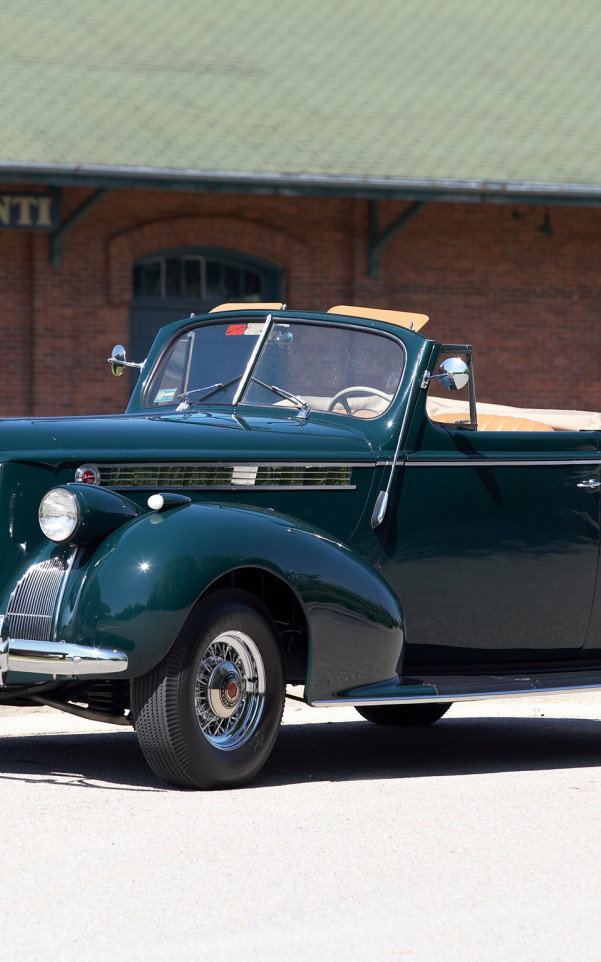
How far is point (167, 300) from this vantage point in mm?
18578

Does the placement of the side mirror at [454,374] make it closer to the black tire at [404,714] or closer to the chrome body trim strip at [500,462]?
the chrome body trim strip at [500,462]

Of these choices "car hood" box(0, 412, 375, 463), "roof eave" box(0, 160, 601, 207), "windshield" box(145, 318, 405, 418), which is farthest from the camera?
"roof eave" box(0, 160, 601, 207)

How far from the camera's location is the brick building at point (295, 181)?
1716 cm

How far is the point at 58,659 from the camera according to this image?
5.97 m

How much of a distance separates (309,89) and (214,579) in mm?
13514

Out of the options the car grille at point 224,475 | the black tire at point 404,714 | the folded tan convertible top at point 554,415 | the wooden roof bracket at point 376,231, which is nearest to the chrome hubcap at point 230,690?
the car grille at point 224,475

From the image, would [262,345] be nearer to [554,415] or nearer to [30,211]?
[554,415]

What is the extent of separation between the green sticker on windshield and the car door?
1.34 metres

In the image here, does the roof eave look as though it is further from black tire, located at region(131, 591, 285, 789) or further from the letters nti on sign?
black tire, located at region(131, 591, 285, 789)

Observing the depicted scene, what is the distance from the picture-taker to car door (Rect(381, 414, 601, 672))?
730 cm

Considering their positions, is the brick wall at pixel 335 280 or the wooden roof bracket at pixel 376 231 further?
the wooden roof bracket at pixel 376 231

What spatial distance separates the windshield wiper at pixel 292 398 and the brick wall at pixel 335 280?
34.7 ft

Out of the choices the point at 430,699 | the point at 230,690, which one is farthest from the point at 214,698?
the point at 430,699

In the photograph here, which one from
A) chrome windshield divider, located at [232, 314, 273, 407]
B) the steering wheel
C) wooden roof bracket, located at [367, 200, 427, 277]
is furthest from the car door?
wooden roof bracket, located at [367, 200, 427, 277]
